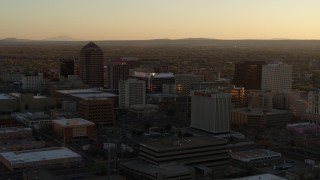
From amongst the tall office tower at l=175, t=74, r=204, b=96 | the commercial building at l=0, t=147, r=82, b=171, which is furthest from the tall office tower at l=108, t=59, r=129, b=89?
the commercial building at l=0, t=147, r=82, b=171

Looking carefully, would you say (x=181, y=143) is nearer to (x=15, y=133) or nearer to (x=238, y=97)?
(x=15, y=133)

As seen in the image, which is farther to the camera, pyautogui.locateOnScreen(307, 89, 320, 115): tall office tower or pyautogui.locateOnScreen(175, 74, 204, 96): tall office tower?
pyautogui.locateOnScreen(175, 74, 204, 96): tall office tower

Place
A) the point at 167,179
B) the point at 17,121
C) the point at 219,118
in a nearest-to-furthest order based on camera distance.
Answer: the point at 167,179 → the point at 219,118 → the point at 17,121

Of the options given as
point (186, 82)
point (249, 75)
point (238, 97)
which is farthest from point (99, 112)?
point (249, 75)

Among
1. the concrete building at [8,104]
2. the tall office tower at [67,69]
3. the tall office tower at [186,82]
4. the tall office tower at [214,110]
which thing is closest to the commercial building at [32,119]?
the concrete building at [8,104]

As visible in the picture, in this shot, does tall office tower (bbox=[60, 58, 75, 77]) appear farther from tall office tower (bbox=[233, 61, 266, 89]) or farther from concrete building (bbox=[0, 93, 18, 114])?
tall office tower (bbox=[233, 61, 266, 89])

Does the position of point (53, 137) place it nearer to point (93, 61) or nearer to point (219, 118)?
point (219, 118)

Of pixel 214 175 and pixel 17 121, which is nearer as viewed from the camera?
pixel 214 175

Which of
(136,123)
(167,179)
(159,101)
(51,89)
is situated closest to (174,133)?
(136,123)
